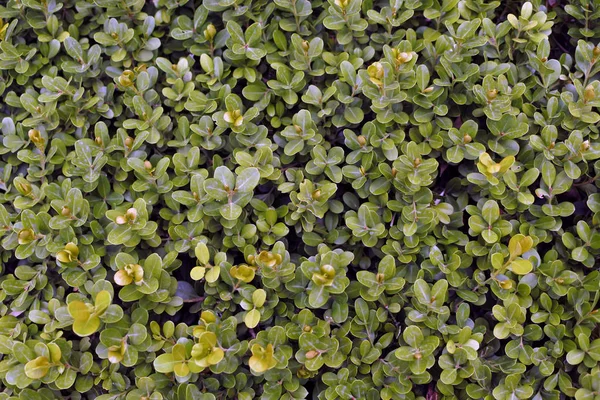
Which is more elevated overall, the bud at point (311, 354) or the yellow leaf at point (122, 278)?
the yellow leaf at point (122, 278)

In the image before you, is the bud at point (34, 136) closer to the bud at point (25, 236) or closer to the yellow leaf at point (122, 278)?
the bud at point (25, 236)

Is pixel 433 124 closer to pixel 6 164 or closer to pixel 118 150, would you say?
pixel 118 150

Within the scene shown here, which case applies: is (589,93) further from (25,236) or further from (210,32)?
(25,236)

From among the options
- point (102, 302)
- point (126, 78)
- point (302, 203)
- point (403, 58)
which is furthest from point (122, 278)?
point (403, 58)

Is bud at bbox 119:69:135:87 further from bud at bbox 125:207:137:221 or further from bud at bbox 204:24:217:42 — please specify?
bud at bbox 125:207:137:221

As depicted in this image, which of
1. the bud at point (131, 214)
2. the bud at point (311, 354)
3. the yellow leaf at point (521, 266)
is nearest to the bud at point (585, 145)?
the yellow leaf at point (521, 266)

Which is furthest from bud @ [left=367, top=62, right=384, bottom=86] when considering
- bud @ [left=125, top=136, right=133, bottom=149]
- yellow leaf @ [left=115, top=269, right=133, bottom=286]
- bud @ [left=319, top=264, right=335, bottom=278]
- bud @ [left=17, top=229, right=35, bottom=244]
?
bud @ [left=17, top=229, right=35, bottom=244]

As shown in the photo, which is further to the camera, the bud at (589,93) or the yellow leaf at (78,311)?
the bud at (589,93)
